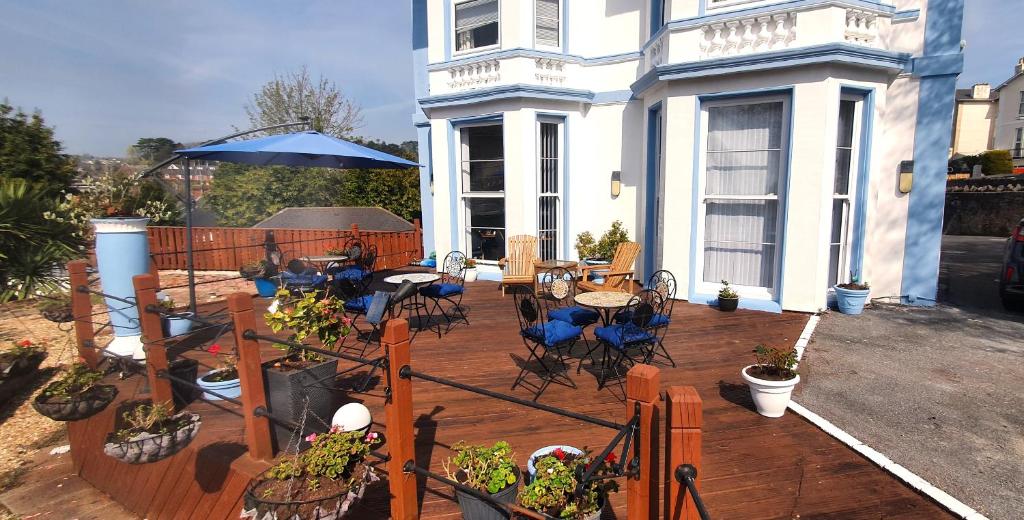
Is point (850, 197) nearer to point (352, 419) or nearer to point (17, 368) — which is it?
point (352, 419)

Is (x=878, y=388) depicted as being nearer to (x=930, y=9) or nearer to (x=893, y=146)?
(x=893, y=146)

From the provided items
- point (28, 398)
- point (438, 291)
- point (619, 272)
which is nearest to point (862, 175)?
point (619, 272)

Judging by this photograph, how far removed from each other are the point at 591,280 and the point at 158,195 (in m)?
10.6

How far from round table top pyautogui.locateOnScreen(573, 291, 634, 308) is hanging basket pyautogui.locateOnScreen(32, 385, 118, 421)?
4.03m

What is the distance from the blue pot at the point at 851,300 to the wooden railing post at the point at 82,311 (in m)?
8.90

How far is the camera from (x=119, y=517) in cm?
408

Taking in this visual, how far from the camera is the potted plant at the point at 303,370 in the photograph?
3373 mm

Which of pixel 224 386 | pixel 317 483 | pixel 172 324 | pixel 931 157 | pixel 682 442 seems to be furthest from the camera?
pixel 931 157

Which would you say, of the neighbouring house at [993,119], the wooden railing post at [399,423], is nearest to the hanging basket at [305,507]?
A: the wooden railing post at [399,423]

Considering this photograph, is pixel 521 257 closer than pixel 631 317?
No

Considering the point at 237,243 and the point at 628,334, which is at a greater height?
the point at 237,243

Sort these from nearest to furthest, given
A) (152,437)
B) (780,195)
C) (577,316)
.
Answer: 1. (152,437)
2. (577,316)
3. (780,195)

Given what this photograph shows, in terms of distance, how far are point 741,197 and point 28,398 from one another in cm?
946

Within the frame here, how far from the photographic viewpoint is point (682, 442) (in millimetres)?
1828
